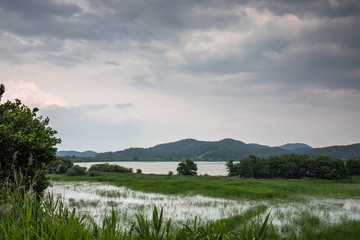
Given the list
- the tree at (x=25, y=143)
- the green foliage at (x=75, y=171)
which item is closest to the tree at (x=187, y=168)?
the green foliage at (x=75, y=171)

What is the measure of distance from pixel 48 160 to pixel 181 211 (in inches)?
371

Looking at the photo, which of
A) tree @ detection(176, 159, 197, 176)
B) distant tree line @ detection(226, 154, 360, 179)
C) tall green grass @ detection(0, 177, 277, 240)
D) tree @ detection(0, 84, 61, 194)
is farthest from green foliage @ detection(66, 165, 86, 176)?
tall green grass @ detection(0, 177, 277, 240)

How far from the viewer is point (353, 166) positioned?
173 ft

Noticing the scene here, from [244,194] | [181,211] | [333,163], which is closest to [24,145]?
[181,211]

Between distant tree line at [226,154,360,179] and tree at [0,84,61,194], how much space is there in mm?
51449

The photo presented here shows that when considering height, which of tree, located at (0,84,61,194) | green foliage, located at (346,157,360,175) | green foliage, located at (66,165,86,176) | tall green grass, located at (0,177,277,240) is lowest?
green foliage, located at (66,165,86,176)

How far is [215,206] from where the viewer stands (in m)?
20.2

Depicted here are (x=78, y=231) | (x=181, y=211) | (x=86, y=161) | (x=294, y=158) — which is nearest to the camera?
(x=78, y=231)

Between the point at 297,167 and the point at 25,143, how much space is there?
5458 centimetres

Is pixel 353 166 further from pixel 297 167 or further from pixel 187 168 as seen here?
pixel 187 168

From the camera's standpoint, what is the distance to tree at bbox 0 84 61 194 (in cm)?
1054

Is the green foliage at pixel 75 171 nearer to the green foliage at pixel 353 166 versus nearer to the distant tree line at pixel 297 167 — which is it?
the distant tree line at pixel 297 167

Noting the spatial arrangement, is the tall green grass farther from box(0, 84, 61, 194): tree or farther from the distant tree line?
the distant tree line

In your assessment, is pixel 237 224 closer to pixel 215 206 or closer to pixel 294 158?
pixel 215 206
